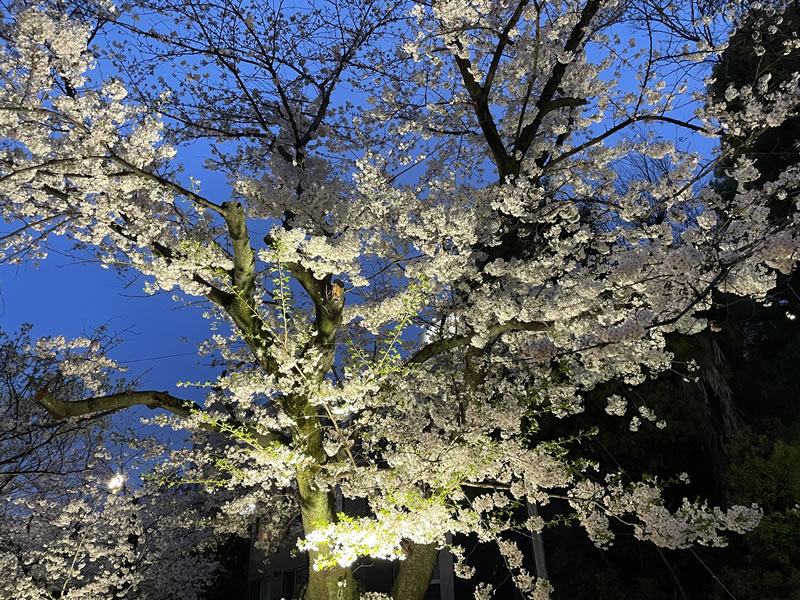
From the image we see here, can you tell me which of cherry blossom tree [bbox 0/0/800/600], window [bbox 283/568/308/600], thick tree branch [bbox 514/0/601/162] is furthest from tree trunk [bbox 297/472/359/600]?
window [bbox 283/568/308/600]

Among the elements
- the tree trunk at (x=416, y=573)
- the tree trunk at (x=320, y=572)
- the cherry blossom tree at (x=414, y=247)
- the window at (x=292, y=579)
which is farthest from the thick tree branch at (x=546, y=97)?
the window at (x=292, y=579)

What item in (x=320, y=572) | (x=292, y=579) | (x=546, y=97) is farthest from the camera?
(x=292, y=579)

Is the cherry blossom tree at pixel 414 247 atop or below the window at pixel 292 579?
atop

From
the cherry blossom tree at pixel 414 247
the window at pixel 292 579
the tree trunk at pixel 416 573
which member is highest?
the cherry blossom tree at pixel 414 247

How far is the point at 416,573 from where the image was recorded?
5.85 meters

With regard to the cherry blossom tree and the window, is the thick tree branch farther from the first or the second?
the window

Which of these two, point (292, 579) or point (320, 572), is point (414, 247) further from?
point (292, 579)

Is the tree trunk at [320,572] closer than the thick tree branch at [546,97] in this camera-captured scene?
Yes

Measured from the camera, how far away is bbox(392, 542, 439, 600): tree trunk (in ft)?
19.1

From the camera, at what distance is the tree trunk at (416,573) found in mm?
5824

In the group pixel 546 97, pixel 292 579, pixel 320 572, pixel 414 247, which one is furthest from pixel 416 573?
pixel 292 579

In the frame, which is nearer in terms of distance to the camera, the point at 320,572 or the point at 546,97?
the point at 320,572

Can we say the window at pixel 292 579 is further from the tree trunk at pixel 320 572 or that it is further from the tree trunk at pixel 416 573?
the tree trunk at pixel 320 572

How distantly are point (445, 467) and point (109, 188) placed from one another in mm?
4536
